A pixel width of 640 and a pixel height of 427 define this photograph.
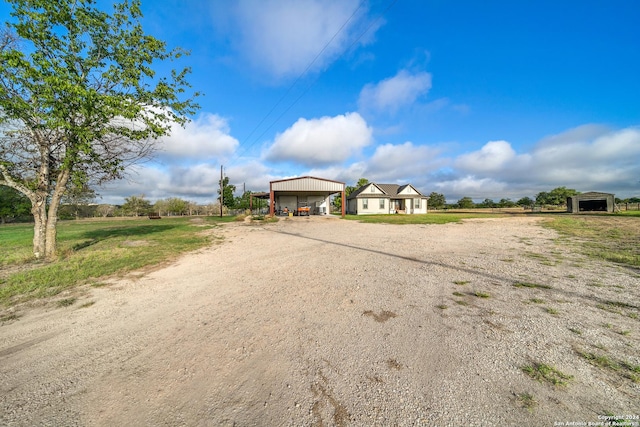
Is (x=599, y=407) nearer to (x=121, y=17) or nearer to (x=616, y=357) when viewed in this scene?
(x=616, y=357)

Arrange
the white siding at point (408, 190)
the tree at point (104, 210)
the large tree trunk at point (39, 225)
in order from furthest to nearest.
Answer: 1. the tree at point (104, 210)
2. the white siding at point (408, 190)
3. the large tree trunk at point (39, 225)

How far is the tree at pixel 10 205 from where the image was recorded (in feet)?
112

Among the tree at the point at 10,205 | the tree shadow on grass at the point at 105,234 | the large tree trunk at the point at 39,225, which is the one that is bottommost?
the tree shadow on grass at the point at 105,234

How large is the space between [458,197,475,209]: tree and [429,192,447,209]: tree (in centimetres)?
681

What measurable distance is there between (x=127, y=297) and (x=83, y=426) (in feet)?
10.7

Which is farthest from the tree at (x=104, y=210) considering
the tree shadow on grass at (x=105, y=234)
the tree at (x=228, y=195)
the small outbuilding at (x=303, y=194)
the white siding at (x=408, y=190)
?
the white siding at (x=408, y=190)

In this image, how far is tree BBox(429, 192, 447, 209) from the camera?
220ft

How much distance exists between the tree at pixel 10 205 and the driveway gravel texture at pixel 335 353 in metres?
50.2

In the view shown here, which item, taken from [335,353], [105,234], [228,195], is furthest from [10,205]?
[335,353]

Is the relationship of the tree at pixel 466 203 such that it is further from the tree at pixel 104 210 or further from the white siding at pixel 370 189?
the tree at pixel 104 210

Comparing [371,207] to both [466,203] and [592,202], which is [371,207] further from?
[466,203]

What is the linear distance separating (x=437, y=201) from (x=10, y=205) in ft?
284

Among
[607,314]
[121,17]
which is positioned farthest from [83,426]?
[121,17]

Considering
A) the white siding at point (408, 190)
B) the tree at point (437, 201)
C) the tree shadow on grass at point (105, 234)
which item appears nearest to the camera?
the tree shadow on grass at point (105, 234)
